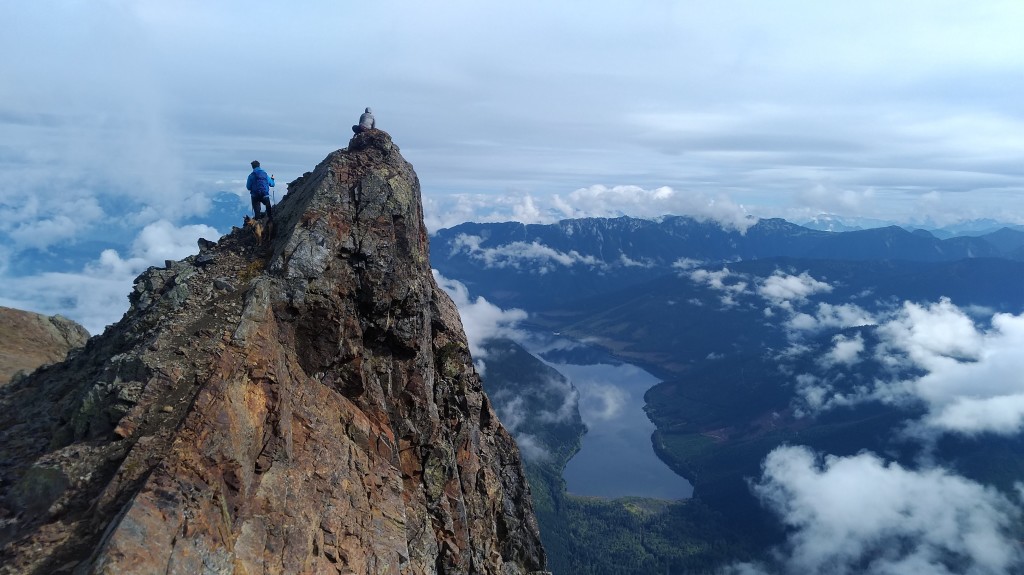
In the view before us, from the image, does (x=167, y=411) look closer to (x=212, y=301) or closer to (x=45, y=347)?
(x=212, y=301)

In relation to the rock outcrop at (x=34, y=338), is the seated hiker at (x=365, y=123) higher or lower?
higher

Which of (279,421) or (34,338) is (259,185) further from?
(34,338)

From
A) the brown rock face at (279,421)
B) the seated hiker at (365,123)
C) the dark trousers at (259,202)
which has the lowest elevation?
the brown rock face at (279,421)

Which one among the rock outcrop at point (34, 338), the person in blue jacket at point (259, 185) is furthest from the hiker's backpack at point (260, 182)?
the rock outcrop at point (34, 338)

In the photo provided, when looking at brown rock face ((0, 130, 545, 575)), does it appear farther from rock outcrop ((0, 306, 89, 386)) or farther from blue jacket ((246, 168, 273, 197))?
rock outcrop ((0, 306, 89, 386))

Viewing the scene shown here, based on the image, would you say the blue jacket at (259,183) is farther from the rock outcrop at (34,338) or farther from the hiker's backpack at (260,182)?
the rock outcrop at (34,338)

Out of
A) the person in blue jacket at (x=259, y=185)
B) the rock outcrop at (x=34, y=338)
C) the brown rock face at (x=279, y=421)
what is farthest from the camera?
the rock outcrop at (x=34, y=338)
